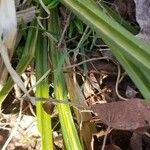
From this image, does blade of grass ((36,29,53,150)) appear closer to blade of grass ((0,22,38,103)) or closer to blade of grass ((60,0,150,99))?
blade of grass ((0,22,38,103))

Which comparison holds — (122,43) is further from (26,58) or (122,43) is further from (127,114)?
(26,58)

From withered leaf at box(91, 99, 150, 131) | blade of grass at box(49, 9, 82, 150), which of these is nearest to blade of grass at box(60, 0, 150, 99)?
withered leaf at box(91, 99, 150, 131)

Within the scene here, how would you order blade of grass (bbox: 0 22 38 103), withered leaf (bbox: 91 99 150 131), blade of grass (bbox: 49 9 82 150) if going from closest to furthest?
withered leaf (bbox: 91 99 150 131) → blade of grass (bbox: 49 9 82 150) → blade of grass (bbox: 0 22 38 103)

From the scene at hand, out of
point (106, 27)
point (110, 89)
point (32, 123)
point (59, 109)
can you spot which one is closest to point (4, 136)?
point (32, 123)

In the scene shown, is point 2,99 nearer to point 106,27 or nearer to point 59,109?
point 59,109

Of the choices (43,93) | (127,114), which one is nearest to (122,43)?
(127,114)

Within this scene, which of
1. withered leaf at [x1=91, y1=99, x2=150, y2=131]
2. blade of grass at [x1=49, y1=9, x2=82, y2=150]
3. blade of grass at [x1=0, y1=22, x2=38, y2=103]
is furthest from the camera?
blade of grass at [x1=0, y1=22, x2=38, y2=103]

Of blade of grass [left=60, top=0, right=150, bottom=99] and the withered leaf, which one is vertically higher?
blade of grass [left=60, top=0, right=150, bottom=99]
